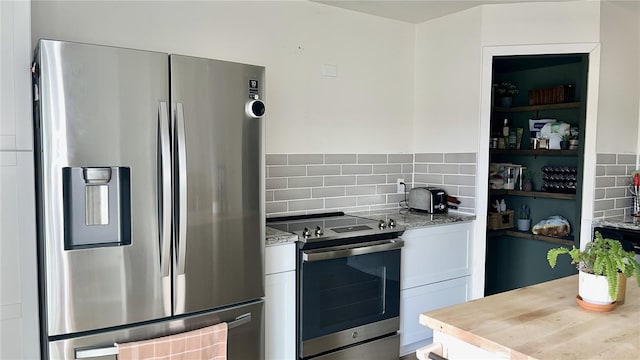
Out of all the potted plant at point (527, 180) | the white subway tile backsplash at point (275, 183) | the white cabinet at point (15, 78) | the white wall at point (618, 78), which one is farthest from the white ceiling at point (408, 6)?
the white cabinet at point (15, 78)

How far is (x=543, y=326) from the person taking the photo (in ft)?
4.62

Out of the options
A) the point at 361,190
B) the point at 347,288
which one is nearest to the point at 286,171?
the point at 361,190

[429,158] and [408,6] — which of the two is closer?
[408,6]

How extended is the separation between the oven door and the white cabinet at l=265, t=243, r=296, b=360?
49mm

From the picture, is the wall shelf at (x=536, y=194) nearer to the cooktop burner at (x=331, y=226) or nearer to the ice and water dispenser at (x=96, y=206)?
the cooktop burner at (x=331, y=226)

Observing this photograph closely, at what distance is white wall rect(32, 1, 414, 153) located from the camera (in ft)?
8.49

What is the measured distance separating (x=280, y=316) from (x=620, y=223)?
2373 mm

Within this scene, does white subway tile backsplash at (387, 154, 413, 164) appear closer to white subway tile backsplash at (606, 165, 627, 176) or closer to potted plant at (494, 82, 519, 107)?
potted plant at (494, 82, 519, 107)

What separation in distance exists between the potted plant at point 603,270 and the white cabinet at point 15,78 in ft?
6.95

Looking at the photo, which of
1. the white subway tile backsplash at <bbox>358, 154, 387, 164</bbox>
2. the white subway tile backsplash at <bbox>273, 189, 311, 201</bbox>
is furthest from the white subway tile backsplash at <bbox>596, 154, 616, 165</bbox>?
the white subway tile backsplash at <bbox>273, 189, 311, 201</bbox>

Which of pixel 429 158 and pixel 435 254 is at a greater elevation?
pixel 429 158

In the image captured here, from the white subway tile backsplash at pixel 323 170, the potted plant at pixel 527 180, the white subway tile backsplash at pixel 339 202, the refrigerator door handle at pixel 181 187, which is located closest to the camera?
the refrigerator door handle at pixel 181 187

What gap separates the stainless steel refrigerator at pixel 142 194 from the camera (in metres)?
1.81

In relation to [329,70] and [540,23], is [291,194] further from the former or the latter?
[540,23]
